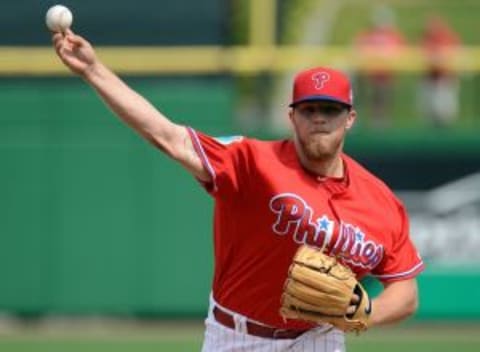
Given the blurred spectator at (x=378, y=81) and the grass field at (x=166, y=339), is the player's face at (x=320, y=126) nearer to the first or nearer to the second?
the grass field at (x=166, y=339)

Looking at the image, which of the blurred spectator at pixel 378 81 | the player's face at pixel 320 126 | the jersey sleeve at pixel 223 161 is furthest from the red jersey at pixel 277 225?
the blurred spectator at pixel 378 81

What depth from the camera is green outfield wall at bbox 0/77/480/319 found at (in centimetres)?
1266

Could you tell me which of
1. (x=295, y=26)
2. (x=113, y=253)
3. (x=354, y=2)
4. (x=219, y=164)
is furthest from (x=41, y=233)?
(x=219, y=164)

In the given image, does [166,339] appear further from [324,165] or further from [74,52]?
[74,52]

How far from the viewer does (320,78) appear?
5.44 meters

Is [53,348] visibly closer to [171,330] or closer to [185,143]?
[171,330]

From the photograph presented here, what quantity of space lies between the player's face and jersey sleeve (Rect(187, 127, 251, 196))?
251mm

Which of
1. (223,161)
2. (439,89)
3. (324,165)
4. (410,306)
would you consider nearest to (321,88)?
(324,165)

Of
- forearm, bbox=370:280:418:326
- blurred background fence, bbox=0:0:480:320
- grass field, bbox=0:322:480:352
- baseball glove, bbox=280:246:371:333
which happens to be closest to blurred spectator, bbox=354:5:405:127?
blurred background fence, bbox=0:0:480:320

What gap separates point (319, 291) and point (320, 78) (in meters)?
0.89

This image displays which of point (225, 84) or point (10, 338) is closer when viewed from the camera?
point (10, 338)

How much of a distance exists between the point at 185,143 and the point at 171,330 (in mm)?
7157

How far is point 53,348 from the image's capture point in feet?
35.4

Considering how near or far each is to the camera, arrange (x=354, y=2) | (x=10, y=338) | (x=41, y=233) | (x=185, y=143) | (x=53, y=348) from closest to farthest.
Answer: (x=185, y=143), (x=53, y=348), (x=10, y=338), (x=41, y=233), (x=354, y=2)
